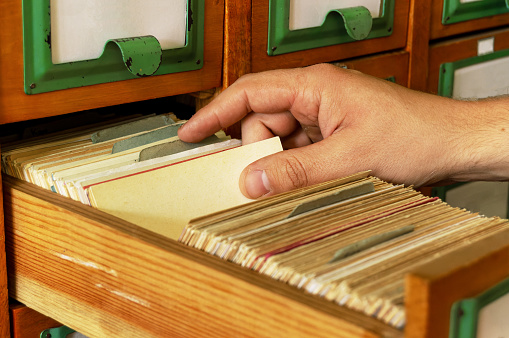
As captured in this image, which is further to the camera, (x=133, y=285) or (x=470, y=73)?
(x=470, y=73)

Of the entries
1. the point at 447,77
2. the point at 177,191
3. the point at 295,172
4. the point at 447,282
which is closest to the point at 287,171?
the point at 295,172

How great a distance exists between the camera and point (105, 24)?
837mm

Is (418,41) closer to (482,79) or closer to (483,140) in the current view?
(482,79)

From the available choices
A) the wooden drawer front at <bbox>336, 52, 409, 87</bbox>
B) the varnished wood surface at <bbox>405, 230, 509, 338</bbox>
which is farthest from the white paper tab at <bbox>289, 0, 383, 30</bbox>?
the varnished wood surface at <bbox>405, 230, 509, 338</bbox>

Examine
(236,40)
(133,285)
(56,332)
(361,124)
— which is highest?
(236,40)

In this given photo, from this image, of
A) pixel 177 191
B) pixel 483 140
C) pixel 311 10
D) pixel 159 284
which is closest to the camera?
pixel 159 284

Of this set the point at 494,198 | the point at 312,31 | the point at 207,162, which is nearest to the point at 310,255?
the point at 207,162

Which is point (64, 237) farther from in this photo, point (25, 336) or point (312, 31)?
point (312, 31)

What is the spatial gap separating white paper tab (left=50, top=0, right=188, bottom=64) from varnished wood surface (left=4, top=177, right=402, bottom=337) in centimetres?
18

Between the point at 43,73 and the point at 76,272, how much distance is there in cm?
25

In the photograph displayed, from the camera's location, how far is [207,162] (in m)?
0.78

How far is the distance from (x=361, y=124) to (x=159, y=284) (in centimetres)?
41

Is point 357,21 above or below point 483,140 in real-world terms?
above

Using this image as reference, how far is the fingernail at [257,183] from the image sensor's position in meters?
0.77
